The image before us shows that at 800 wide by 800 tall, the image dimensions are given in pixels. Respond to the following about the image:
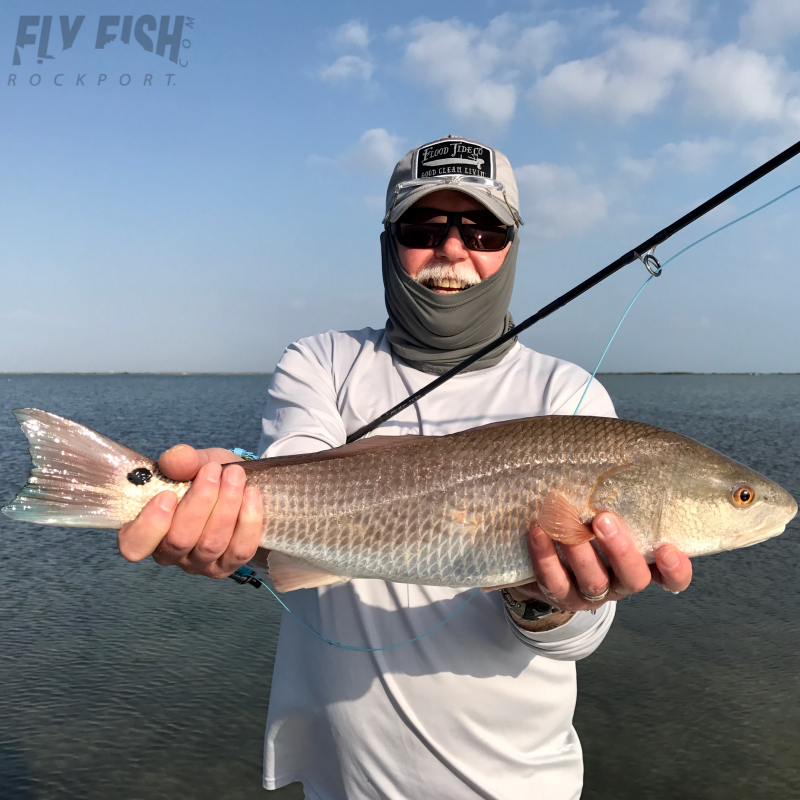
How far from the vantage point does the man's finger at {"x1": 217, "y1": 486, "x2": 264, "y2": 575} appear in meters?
2.58

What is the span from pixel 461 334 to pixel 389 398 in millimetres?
544

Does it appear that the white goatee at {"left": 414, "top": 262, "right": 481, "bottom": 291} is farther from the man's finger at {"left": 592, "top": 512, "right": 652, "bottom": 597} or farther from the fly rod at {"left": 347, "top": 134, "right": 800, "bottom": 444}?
the man's finger at {"left": 592, "top": 512, "right": 652, "bottom": 597}

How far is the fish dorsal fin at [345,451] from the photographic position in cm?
273

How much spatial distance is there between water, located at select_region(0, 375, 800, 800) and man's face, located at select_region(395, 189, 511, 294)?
6.47m

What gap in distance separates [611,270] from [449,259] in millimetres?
890

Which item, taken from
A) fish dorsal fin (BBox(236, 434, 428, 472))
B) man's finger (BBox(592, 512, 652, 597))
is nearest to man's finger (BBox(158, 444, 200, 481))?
fish dorsal fin (BBox(236, 434, 428, 472))

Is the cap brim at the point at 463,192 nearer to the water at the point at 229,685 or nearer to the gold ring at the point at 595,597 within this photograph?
the gold ring at the point at 595,597

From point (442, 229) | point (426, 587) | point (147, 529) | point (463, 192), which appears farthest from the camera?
point (442, 229)

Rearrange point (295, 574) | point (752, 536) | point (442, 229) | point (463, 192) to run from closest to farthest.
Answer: point (295, 574), point (752, 536), point (463, 192), point (442, 229)

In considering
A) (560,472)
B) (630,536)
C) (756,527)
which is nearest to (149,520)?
(560,472)

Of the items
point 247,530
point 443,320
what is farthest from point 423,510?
point 443,320

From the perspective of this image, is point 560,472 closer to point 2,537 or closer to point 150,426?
point 2,537

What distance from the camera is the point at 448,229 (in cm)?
353

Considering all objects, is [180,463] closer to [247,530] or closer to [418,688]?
[247,530]
